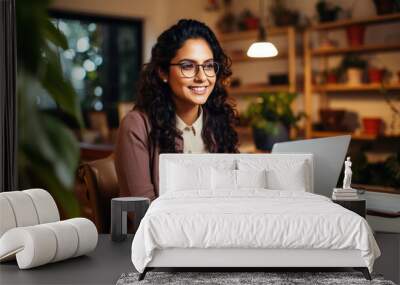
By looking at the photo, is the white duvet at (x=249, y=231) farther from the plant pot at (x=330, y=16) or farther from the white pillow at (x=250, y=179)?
the plant pot at (x=330, y=16)

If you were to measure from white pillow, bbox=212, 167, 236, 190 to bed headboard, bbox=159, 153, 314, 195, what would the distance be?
3.8 inches

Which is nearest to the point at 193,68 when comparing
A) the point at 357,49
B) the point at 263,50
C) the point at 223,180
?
the point at 223,180

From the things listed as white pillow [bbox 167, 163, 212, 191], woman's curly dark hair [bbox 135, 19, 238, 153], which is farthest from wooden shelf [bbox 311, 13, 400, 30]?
white pillow [bbox 167, 163, 212, 191]

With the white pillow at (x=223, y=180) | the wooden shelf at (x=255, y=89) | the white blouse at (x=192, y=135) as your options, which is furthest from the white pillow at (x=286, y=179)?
the wooden shelf at (x=255, y=89)

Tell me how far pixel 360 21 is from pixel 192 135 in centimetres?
354

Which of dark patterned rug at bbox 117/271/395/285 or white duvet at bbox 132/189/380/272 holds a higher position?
white duvet at bbox 132/189/380/272

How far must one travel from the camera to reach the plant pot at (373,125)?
20.9ft

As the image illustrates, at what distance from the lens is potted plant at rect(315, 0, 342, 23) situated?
680cm

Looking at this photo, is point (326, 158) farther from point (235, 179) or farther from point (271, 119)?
point (271, 119)

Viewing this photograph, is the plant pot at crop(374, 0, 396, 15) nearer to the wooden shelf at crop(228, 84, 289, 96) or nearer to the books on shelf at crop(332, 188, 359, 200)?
the wooden shelf at crop(228, 84, 289, 96)

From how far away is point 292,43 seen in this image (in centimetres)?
720

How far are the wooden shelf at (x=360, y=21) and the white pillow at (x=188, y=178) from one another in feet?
11.7

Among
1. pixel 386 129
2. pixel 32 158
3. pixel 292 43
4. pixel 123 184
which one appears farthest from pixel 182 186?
pixel 292 43

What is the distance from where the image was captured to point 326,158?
12.5 feet
